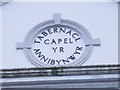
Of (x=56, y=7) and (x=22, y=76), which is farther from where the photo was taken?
(x=56, y=7)

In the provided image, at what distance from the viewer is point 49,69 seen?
1019 centimetres

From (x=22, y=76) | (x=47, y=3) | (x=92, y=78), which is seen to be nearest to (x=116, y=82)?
(x=92, y=78)

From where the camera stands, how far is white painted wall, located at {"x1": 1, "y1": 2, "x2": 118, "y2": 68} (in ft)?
35.0

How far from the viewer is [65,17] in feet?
36.0

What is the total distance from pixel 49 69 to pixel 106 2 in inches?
92.2

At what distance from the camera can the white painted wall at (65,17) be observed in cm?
1066

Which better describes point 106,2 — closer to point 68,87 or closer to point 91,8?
point 91,8

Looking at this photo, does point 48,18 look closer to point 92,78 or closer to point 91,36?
point 91,36

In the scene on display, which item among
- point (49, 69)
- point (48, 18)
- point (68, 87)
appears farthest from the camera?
point (48, 18)

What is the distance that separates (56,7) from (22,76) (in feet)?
7.13

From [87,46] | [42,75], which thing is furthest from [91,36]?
[42,75]

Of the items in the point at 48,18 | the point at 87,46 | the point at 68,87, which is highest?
the point at 48,18

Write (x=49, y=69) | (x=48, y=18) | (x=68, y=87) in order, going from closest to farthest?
(x=68, y=87), (x=49, y=69), (x=48, y=18)

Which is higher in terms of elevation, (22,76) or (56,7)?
(56,7)
